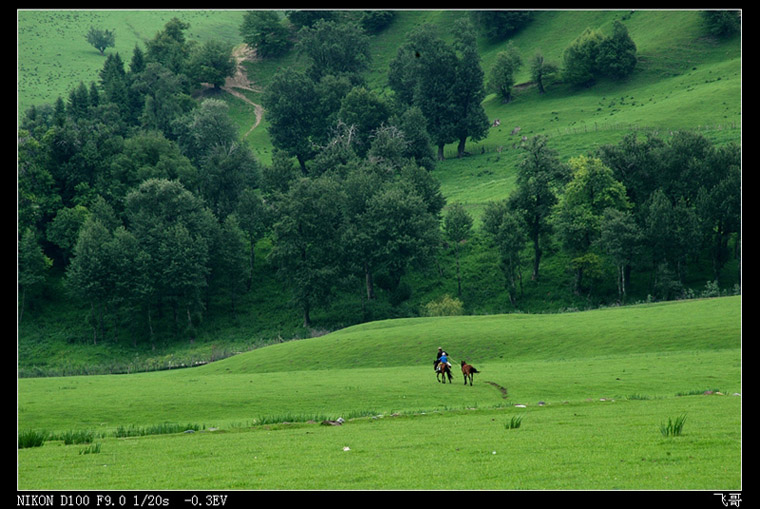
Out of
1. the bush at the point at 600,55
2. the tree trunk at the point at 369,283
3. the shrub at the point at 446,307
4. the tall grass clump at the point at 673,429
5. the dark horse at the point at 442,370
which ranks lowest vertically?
the shrub at the point at 446,307

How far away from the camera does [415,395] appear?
38.6 metres

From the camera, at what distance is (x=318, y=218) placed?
104m

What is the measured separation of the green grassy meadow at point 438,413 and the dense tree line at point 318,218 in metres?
29.6

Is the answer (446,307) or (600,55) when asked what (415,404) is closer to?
(446,307)

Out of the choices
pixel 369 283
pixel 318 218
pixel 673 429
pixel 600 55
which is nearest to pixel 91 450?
pixel 673 429

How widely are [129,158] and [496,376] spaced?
308ft

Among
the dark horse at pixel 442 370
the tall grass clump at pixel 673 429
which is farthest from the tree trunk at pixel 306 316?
the tall grass clump at pixel 673 429

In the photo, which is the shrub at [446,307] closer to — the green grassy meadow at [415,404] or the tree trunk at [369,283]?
the green grassy meadow at [415,404]

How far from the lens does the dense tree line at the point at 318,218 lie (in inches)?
3696

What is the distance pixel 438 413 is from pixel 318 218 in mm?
73785

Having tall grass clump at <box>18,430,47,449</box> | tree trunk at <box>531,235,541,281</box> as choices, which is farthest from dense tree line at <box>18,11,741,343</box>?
tall grass clump at <box>18,430,47,449</box>

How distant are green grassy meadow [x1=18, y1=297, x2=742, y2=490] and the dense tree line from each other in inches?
1165
